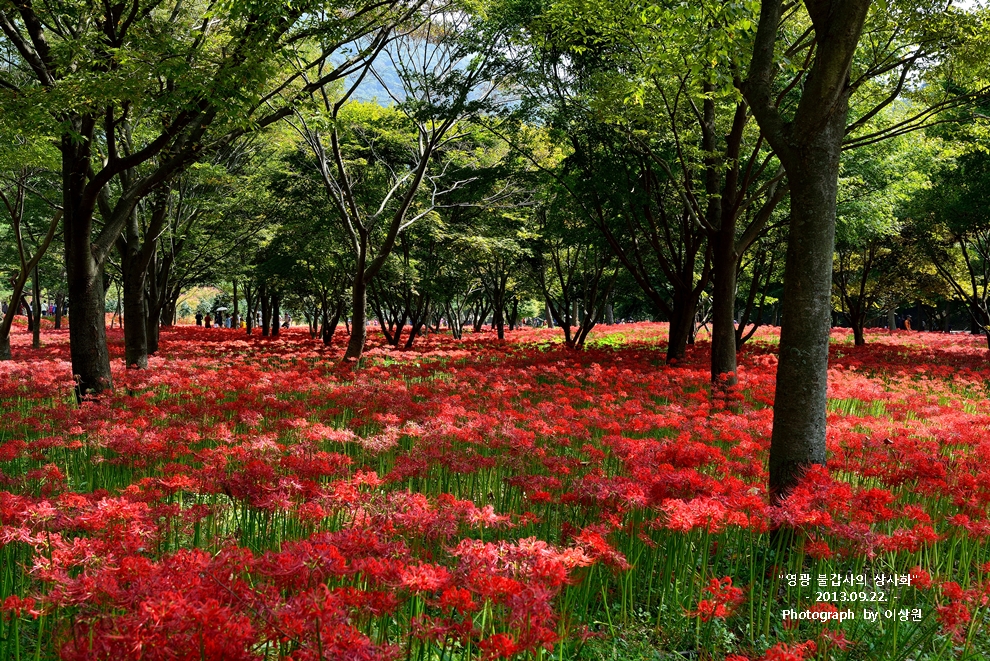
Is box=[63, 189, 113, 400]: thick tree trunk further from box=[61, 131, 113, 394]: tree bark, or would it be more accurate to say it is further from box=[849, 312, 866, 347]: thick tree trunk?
box=[849, 312, 866, 347]: thick tree trunk

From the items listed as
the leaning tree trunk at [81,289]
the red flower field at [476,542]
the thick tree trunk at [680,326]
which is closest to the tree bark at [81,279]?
the leaning tree trunk at [81,289]

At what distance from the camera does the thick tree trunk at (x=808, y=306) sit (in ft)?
13.6

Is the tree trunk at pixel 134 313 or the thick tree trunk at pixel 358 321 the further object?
the thick tree trunk at pixel 358 321

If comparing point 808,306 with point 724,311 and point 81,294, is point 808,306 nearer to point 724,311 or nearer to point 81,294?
point 724,311

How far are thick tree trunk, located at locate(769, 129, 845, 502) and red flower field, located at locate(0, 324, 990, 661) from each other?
0.26 meters

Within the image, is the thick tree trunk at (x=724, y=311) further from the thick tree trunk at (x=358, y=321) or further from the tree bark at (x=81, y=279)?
the tree bark at (x=81, y=279)

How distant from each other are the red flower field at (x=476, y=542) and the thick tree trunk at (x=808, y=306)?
258 mm

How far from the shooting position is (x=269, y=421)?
268 inches

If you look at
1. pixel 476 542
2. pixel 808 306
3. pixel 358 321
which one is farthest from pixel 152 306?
pixel 808 306

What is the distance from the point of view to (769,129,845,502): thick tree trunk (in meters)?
4.15

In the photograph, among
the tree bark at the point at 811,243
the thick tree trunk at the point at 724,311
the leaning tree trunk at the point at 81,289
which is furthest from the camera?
the thick tree trunk at the point at 724,311

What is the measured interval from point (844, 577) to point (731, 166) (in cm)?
854

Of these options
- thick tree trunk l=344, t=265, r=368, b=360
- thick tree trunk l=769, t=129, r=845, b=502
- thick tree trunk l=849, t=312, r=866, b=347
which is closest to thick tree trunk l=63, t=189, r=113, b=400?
thick tree trunk l=344, t=265, r=368, b=360

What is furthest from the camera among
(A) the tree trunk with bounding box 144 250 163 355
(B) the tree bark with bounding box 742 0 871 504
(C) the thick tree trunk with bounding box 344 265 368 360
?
(A) the tree trunk with bounding box 144 250 163 355
